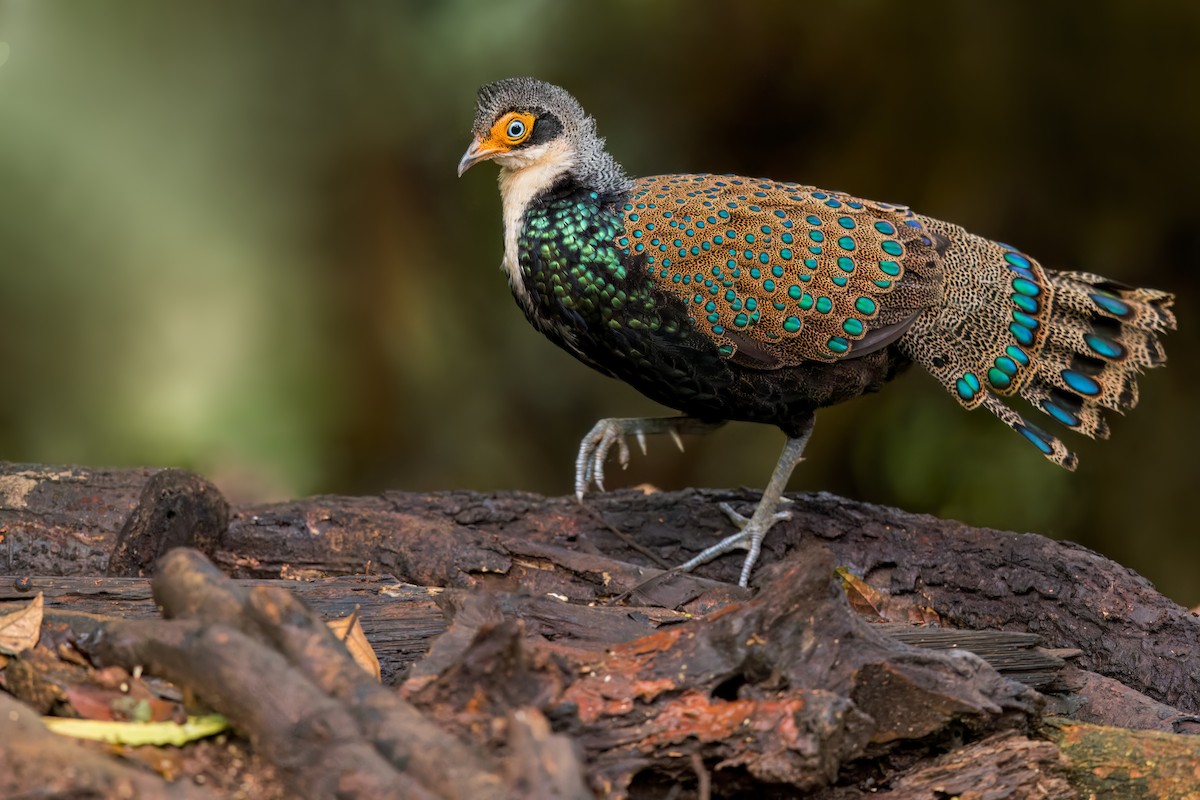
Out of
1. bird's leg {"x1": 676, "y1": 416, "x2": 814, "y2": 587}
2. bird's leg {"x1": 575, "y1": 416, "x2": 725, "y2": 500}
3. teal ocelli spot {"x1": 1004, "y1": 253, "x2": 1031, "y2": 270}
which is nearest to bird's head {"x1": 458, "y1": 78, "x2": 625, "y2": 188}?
bird's leg {"x1": 575, "y1": 416, "x2": 725, "y2": 500}

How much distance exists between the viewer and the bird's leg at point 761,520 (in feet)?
13.0

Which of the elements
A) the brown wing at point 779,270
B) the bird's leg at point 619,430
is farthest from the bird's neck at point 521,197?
the bird's leg at point 619,430

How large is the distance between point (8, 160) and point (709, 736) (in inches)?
169

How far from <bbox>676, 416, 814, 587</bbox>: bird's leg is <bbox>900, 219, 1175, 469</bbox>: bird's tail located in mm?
486

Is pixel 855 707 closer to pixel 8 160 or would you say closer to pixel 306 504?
pixel 306 504

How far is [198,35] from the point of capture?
5.18m

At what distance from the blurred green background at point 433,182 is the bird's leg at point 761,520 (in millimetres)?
1685

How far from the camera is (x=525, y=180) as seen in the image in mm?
3941

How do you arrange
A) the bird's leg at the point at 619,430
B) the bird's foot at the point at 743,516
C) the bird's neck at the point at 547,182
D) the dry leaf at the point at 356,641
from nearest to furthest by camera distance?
the dry leaf at the point at 356,641
the bird's neck at the point at 547,182
the bird's foot at the point at 743,516
the bird's leg at the point at 619,430

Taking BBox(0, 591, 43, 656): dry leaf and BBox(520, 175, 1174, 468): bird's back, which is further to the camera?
BBox(520, 175, 1174, 468): bird's back

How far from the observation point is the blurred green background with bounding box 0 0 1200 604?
5117 millimetres

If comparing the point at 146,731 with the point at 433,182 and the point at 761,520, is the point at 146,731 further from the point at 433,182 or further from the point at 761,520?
the point at 433,182

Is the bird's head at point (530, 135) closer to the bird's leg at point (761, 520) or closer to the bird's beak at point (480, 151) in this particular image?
the bird's beak at point (480, 151)

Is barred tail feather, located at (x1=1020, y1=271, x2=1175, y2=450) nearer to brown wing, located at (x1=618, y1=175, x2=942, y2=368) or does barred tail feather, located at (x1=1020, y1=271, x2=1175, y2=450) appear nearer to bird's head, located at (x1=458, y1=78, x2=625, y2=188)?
brown wing, located at (x1=618, y1=175, x2=942, y2=368)
